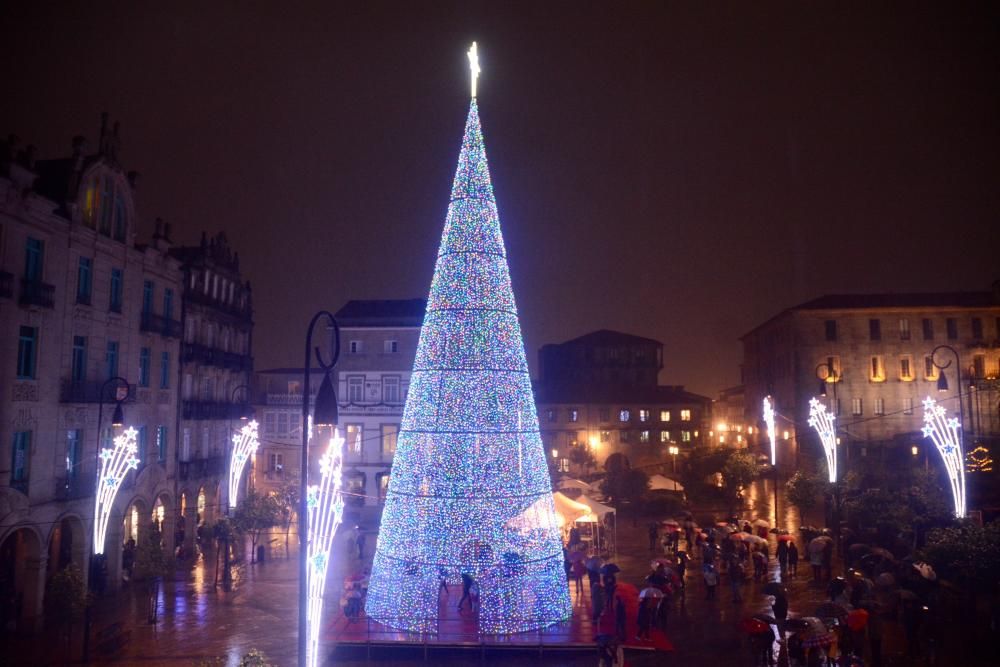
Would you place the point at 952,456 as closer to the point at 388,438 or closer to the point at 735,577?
the point at 735,577

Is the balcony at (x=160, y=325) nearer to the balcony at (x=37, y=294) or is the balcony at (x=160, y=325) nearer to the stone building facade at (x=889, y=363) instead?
the balcony at (x=37, y=294)

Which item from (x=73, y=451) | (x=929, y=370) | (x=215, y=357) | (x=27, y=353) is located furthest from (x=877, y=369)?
(x=27, y=353)

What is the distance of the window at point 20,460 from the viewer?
21.6 metres

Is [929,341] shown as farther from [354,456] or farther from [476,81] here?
[476,81]

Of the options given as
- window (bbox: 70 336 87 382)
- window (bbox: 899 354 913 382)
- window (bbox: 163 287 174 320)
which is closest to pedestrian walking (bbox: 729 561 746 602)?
window (bbox: 70 336 87 382)

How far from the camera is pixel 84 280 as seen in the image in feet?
83.4

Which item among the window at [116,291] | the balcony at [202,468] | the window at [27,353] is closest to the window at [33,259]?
the window at [27,353]

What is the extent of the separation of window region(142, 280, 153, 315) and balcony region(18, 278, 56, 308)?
246 inches

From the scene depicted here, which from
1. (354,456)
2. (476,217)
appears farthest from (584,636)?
(354,456)

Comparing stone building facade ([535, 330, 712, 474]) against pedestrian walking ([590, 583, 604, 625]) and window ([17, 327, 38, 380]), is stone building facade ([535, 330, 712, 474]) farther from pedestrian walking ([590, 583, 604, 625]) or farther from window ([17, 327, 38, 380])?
window ([17, 327, 38, 380])

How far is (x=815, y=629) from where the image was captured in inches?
611

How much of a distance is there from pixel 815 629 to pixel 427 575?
915 cm

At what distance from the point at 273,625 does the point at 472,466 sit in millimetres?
8216

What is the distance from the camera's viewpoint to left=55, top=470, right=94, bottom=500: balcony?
23.3 meters
